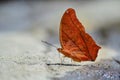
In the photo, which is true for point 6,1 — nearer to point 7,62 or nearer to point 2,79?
point 7,62

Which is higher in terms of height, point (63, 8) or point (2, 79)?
point (63, 8)

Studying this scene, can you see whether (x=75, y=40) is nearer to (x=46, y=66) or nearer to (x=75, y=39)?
(x=75, y=39)

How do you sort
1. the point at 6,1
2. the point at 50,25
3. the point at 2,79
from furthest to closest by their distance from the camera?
the point at 6,1 < the point at 50,25 < the point at 2,79

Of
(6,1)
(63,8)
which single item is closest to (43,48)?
(63,8)

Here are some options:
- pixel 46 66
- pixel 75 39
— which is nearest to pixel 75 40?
pixel 75 39

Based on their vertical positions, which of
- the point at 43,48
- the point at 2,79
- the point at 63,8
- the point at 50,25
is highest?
the point at 63,8

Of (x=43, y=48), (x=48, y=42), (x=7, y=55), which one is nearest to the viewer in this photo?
(x=7, y=55)
